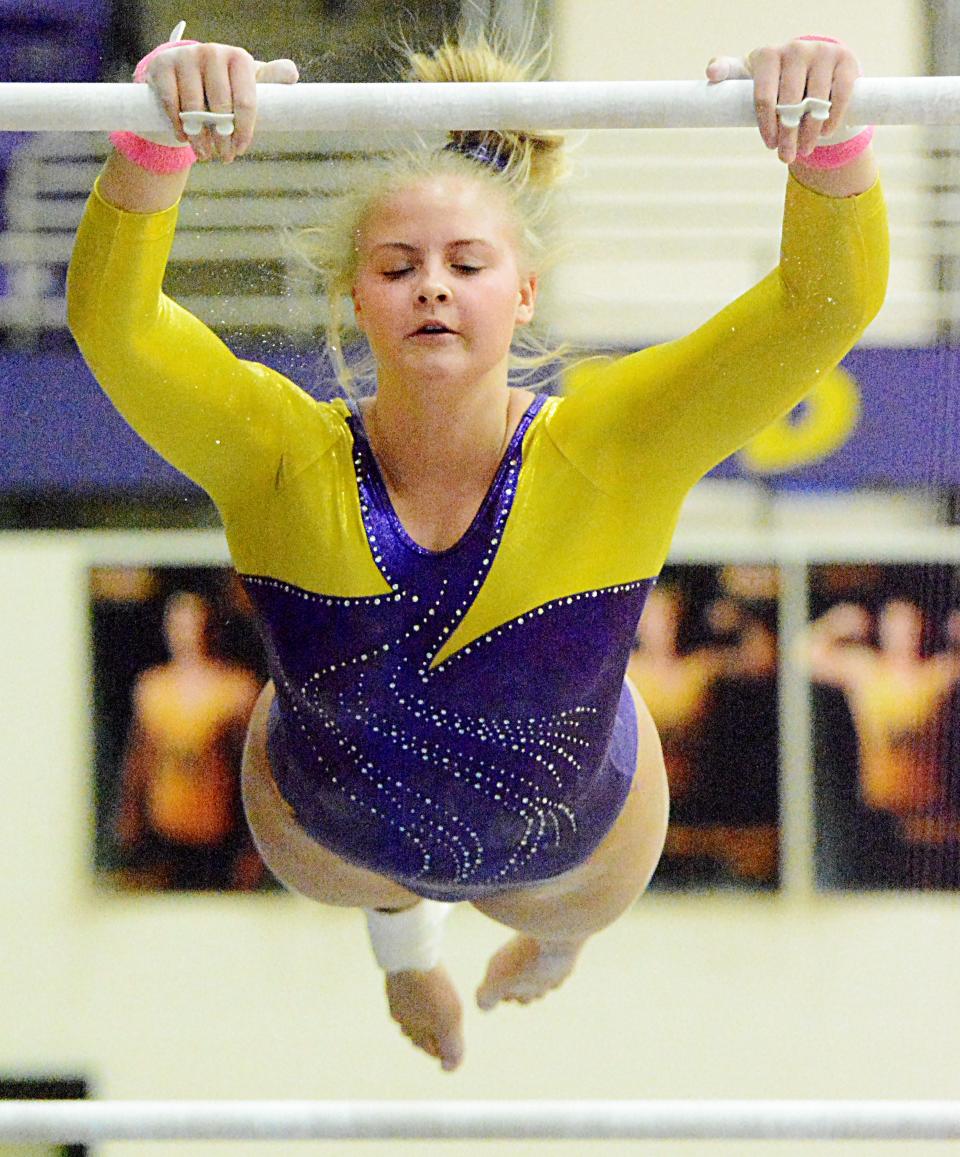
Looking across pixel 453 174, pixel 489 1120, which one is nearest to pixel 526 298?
pixel 453 174

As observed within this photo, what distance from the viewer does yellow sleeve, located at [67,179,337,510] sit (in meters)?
0.89

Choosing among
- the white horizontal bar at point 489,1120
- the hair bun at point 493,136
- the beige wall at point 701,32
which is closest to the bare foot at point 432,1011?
the white horizontal bar at point 489,1120

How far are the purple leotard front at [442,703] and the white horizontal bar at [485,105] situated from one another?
0.82ft

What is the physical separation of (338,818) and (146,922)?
4.14 ft

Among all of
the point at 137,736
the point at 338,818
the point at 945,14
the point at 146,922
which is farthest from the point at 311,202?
the point at 146,922

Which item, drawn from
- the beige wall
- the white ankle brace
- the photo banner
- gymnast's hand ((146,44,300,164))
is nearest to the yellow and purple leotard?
gymnast's hand ((146,44,300,164))

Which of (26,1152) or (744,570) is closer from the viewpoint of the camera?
(744,570)

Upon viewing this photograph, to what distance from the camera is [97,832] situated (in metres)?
2.18

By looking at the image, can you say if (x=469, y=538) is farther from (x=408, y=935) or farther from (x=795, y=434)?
(x=795, y=434)

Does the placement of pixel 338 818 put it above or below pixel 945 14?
below

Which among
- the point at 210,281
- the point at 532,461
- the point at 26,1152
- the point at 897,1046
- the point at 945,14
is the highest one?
the point at 945,14

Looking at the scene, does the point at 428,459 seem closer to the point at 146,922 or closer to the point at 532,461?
the point at 532,461

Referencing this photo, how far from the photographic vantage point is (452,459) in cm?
101

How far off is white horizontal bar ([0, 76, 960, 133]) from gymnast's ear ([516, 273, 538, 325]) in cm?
21
